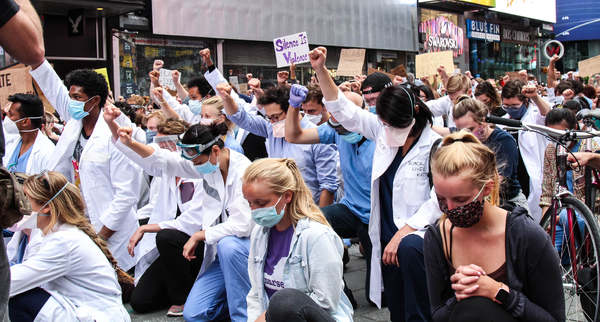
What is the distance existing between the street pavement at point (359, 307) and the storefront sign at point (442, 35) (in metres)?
24.3

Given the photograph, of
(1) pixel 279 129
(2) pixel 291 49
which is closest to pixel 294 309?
(1) pixel 279 129

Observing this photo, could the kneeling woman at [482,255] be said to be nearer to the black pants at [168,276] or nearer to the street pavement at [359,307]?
the street pavement at [359,307]

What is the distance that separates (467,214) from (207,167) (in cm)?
276

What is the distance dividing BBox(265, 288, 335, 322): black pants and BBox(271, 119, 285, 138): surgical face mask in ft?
9.94

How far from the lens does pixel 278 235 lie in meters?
3.78

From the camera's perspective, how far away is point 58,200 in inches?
164

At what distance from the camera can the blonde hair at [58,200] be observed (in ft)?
13.6

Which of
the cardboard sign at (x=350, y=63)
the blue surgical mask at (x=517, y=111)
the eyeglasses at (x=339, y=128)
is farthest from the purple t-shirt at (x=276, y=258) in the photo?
the cardboard sign at (x=350, y=63)

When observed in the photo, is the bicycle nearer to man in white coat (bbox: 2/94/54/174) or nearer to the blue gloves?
the blue gloves

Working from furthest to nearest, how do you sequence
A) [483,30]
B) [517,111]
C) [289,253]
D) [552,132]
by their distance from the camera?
[483,30] < [517,111] < [552,132] < [289,253]

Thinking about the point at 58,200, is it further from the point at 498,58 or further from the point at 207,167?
the point at 498,58

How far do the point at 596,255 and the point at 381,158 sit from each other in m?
1.46

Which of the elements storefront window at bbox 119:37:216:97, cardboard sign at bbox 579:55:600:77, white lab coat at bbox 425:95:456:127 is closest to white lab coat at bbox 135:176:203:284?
white lab coat at bbox 425:95:456:127

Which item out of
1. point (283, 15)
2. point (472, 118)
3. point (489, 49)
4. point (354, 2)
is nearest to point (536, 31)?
point (489, 49)
